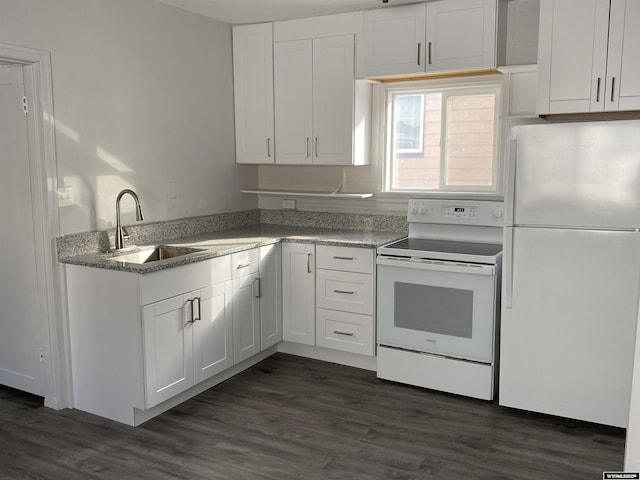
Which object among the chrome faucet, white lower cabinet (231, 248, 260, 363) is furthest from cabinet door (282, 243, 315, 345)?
the chrome faucet

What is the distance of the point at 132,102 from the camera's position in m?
3.70

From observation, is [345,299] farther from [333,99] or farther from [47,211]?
[47,211]

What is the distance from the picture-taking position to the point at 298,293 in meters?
4.14

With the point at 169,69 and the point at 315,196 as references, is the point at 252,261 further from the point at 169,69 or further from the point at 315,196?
the point at 169,69

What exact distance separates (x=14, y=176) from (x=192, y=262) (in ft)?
3.64

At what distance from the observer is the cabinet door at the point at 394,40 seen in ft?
12.4

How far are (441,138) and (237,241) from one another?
1595 millimetres

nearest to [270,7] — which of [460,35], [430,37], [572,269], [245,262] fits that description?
[430,37]

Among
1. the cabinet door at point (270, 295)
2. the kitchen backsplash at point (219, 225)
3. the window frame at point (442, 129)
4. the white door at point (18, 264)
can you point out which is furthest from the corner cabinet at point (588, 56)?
the white door at point (18, 264)

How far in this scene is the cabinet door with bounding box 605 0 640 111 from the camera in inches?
119

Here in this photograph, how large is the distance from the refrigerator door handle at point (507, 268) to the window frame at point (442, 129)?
0.78 metres

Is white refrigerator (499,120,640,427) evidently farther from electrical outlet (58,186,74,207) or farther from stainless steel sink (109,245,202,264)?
electrical outlet (58,186,74,207)

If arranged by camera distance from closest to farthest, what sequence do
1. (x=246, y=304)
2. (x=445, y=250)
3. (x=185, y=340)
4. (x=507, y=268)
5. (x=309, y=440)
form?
1. (x=309, y=440)
2. (x=507, y=268)
3. (x=185, y=340)
4. (x=445, y=250)
5. (x=246, y=304)

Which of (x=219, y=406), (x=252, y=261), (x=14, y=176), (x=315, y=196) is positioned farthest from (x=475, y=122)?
(x=14, y=176)
